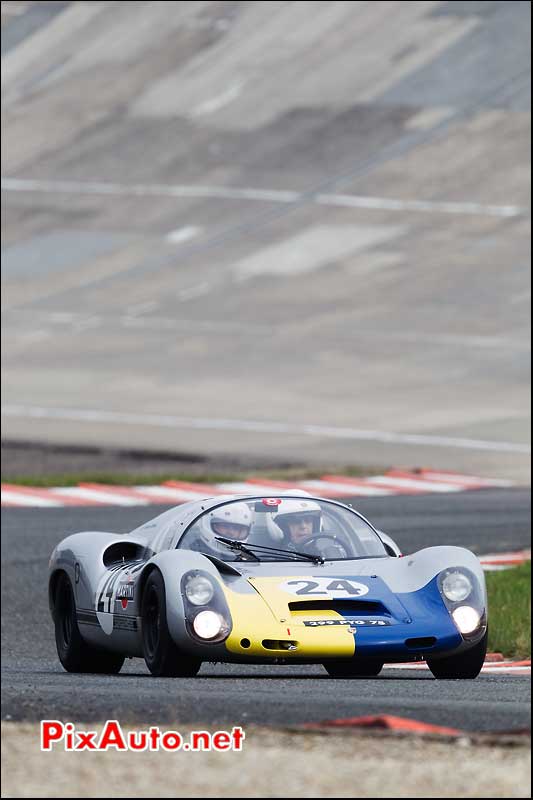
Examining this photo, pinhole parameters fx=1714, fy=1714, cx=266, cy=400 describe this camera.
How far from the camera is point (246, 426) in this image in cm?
2423

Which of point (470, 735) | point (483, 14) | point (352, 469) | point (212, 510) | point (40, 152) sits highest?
point (483, 14)

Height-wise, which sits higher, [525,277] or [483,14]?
[483,14]

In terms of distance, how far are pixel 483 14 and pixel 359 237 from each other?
13.2 m

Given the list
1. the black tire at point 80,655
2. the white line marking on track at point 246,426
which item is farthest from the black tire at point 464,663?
the white line marking on track at point 246,426

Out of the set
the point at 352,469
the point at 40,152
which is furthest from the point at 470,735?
the point at 40,152

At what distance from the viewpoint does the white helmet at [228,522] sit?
7.33 m

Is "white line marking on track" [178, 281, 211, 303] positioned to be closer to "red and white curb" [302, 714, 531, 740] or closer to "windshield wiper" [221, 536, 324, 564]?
"windshield wiper" [221, 536, 324, 564]

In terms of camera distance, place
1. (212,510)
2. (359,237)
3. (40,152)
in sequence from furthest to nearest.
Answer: (40,152) < (359,237) < (212,510)

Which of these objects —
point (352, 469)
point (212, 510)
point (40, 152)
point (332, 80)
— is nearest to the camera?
point (212, 510)

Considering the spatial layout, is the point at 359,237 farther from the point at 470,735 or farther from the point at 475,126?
the point at 470,735

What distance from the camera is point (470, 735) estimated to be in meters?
5.62

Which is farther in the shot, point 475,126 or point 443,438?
point 475,126

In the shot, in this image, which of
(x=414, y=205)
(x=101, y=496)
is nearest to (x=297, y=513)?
(x=101, y=496)

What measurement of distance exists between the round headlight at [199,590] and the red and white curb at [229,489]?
11041 millimetres
